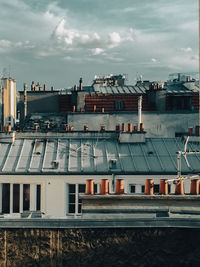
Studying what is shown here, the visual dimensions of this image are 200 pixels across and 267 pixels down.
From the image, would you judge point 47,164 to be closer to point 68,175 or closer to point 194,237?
point 68,175

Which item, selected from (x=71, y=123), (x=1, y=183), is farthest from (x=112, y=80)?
(x=1, y=183)

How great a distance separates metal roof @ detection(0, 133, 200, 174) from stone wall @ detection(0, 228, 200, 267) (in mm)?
13171

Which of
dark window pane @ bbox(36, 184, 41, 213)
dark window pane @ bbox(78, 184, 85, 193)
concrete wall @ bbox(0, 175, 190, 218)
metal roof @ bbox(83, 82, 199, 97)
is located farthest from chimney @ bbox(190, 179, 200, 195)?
metal roof @ bbox(83, 82, 199, 97)

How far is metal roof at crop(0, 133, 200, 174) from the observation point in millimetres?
24625

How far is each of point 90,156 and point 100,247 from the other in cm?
1562

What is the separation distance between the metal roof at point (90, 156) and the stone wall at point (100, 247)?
43.2ft

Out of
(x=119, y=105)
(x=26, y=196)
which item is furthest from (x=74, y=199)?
(x=119, y=105)

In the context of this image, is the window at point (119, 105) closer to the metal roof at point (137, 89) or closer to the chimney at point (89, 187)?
the metal roof at point (137, 89)

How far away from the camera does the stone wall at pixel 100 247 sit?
10.8 meters

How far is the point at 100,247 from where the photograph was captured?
10.8 m

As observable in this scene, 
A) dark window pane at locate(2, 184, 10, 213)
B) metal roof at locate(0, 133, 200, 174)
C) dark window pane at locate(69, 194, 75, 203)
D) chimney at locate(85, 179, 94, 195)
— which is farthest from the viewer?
metal roof at locate(0, 133, 200, 174)

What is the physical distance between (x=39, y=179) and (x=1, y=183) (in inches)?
96.9

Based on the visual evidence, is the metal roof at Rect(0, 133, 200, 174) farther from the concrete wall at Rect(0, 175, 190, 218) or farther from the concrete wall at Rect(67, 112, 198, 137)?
the concrete wall at Rect(67, 112, 198, 137)

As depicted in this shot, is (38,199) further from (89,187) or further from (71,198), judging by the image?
(89,187)
